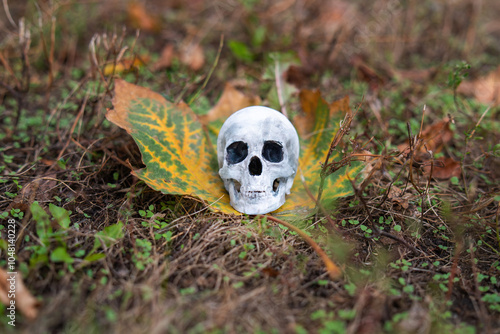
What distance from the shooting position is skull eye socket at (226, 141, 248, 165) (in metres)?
2.29

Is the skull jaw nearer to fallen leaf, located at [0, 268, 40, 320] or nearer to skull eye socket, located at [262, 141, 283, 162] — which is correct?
skull eye socket, located at [262, 141, 283, 162]

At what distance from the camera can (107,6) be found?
14.4ft

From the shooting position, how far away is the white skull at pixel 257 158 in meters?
2.19

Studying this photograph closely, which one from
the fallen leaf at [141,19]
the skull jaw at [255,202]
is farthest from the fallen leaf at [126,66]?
the skull jaw at [255,202]

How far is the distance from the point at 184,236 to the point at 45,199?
2.70 feet

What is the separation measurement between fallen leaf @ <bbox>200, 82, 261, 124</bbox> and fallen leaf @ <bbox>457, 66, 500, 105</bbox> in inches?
87.1

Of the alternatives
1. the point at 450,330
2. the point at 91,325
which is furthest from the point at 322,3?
the point at 91,325

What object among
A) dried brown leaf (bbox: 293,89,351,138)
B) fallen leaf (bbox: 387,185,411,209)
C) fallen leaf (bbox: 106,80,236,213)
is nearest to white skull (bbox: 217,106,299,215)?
fallen leaf (bbox: 106,80,236,213)

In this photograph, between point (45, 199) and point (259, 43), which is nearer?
point (45, 199)

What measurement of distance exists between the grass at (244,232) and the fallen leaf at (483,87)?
0.24 m

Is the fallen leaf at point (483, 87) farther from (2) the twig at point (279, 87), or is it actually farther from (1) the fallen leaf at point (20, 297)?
(1) the fallen leaf at point (20, 297)

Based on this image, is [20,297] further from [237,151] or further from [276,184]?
[276,184]

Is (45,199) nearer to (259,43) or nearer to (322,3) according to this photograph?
(259,43)

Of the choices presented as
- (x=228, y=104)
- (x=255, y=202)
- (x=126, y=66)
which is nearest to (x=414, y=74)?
(x=228, y=104)
